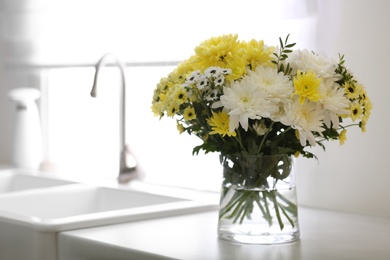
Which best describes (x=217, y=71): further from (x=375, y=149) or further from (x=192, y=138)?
(x=192, y=138)

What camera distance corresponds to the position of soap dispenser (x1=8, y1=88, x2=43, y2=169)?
2.71 meters

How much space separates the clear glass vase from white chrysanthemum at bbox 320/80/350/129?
12cm

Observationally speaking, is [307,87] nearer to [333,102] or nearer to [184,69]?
[333,102]

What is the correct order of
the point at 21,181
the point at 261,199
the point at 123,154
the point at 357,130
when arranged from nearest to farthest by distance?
the point at 261,199 → the point at 357,130 → the point at 123,154 → the point at 21,181

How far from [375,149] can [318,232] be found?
0.28 metres

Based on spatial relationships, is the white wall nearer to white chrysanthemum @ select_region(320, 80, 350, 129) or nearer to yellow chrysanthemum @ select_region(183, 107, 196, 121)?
white chrysanthemum @ select_region(320, 80, 350, 129)

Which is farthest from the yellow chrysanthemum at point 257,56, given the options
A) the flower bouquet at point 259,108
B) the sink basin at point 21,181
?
the sink basin at point 21,181

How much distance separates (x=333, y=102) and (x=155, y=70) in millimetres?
1056

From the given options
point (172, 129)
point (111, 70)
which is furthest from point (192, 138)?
point (111, 70)

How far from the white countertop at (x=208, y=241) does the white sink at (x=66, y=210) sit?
0.02 metres

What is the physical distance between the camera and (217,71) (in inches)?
55.2

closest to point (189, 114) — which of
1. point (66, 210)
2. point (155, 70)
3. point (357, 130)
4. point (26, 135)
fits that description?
point (357, 130)

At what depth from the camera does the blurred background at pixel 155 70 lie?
1.78 meters

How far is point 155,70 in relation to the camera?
2.37 metres
